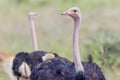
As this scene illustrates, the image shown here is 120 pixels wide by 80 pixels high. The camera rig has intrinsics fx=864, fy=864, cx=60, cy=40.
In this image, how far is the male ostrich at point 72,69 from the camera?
10.2 m

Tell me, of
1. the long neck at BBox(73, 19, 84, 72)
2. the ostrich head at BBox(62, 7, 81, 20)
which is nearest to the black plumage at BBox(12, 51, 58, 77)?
the long neck at BBox(73, 19, 84, 72)

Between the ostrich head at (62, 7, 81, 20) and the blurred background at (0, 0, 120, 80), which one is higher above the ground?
the ostrich head at (62, 7, 81, 20)

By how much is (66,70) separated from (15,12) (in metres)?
8.65

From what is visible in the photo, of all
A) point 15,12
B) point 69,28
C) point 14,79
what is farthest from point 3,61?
point 15,12

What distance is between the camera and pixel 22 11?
18938mm

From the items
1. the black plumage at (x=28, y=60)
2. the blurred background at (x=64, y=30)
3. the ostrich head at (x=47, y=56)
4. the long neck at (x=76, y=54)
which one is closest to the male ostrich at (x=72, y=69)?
the long neck at (x=76, y=54)

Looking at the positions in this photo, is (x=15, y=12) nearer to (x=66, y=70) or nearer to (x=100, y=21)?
(x=100, y=21)

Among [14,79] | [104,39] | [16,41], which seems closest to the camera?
[14,79]

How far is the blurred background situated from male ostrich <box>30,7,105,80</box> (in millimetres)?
1712

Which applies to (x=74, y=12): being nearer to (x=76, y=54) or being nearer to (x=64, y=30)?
(x=76, y=54)

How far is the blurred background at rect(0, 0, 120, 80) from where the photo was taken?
45.8 feet

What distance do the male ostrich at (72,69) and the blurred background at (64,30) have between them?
1712 mm

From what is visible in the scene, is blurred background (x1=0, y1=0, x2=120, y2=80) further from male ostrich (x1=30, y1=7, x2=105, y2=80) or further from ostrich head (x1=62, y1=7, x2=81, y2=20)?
ostrich head (x1=62, y1=7, x2=81, y2=20)

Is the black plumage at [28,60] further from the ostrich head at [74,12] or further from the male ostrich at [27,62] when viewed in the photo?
the ostrich head at [74,12]
